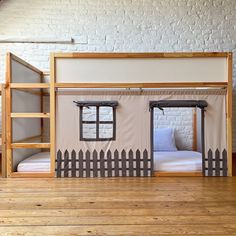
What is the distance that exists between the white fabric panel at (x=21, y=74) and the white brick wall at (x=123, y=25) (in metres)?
Result: 0.51

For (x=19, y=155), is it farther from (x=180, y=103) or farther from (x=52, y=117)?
(x=180, y=103)

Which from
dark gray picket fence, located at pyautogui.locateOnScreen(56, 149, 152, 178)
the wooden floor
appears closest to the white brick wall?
dark gray picket fence, located at pyautogui.locateOnScreen(56, 149, 152, 178)

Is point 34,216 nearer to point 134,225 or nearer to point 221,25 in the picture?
point 134,225

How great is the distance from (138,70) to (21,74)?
1690 mm

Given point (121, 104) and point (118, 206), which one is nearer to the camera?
point (118, 206)

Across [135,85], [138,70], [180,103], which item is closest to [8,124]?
[135,85]

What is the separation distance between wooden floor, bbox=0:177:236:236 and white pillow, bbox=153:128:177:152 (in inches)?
49.0

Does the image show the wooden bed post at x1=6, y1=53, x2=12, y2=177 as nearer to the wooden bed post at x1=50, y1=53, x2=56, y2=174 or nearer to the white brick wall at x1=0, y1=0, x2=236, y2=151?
the wooden bed post at x1=50, y1=53, x2=56, y2=174

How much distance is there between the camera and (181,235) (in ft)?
6.29

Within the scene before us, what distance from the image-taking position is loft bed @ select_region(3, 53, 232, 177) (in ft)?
12.5

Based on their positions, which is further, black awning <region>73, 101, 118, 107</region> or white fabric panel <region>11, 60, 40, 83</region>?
white fabric panel <region>11, 60, 40, 83</region>

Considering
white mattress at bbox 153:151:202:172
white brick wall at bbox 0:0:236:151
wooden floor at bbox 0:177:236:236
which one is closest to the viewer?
wooden floor at bbox 0:177:236:236

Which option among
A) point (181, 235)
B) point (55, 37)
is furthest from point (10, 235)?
point (55, 37)

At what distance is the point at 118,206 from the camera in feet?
8.34
